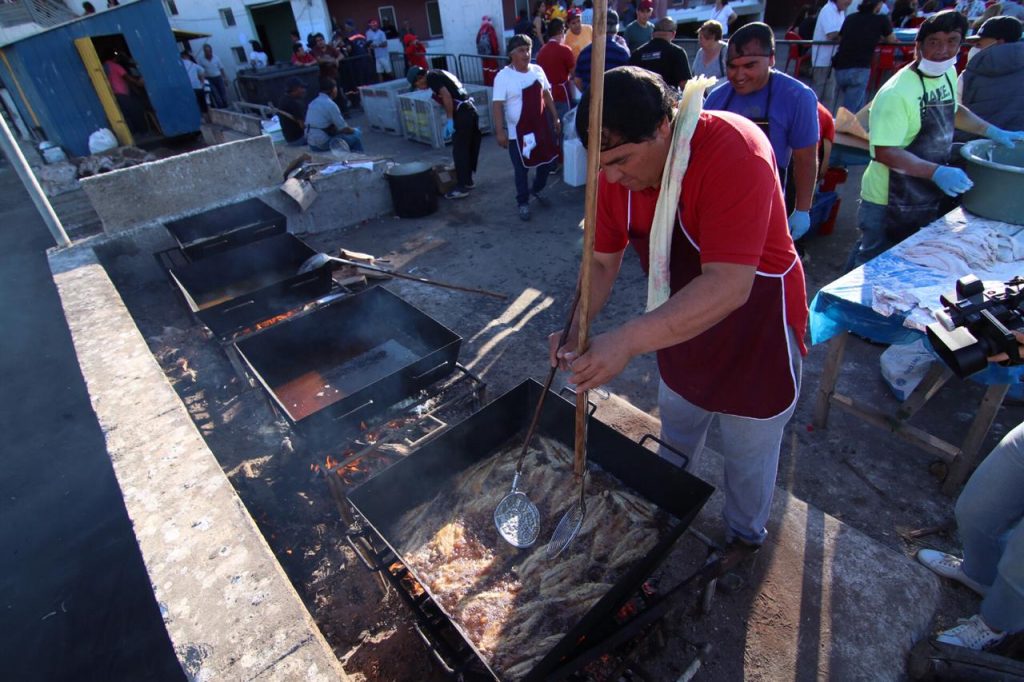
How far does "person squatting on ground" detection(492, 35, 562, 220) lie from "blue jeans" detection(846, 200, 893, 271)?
13.6 ft

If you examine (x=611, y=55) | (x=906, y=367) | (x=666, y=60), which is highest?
(x=611, y=55)

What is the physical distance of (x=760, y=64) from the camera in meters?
3.98

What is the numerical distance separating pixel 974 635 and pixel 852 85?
30.6 ft

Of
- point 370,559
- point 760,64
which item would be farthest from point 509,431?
point 760,64

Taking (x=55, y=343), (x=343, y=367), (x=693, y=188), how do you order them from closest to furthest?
1. (x=693, y=188)
2. (x=343, y=367)
3. (x=55, y=343)

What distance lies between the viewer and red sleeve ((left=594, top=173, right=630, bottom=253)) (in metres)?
2.22

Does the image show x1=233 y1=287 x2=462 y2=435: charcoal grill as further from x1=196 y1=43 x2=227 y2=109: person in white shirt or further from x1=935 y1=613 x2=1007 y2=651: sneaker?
x1=196 y1=43 x2=227 y2=109: person in white shirt

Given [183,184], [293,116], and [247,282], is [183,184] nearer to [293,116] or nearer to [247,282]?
[247,282]

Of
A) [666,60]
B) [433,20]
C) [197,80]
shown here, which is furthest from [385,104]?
[433,20]

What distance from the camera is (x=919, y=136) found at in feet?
13.1

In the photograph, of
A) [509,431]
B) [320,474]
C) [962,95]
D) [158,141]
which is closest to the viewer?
[509,431]

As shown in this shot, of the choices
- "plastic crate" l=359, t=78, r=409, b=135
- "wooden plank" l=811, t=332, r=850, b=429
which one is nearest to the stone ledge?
"wooden plank" l=811, t=332, r=850, b=429

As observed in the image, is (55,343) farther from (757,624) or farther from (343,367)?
(757,624)

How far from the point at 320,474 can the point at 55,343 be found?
4953mm
